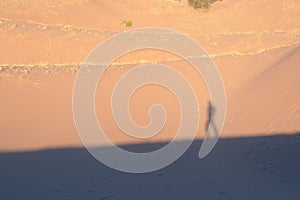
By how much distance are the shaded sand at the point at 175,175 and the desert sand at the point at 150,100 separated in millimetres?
22

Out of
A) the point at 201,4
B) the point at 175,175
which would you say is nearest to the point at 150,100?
the point at 175,175

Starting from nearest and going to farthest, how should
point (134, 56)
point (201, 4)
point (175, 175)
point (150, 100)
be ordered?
point (175, 175) < point (150, 100) < point (134, 56) < point (201, 4)

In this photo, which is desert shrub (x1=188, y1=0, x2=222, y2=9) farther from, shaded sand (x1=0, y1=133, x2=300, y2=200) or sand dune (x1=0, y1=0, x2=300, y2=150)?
shaded sand (x1=0, y1=133, x2=300, y2=200)

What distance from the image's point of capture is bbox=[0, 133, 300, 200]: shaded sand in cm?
941

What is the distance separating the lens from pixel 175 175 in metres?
10.5

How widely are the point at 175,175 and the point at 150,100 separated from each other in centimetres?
493

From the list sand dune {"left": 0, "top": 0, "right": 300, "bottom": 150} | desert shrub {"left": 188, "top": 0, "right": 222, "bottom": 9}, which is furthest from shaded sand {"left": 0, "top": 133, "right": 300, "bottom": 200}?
desert shrub {"left": 188, "top": 0, "right": 222, "bottom": 9}

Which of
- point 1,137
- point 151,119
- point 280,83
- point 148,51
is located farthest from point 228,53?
point 1,137

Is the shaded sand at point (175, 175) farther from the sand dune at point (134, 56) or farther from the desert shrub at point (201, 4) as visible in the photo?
the desert shrub at point (201, 4)

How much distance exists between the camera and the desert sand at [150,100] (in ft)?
33.1

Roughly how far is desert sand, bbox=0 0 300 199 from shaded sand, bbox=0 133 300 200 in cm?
2

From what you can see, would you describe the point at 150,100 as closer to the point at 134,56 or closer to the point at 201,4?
the point at 134,56

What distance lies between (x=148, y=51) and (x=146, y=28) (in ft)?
21.1

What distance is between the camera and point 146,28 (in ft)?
87.2
